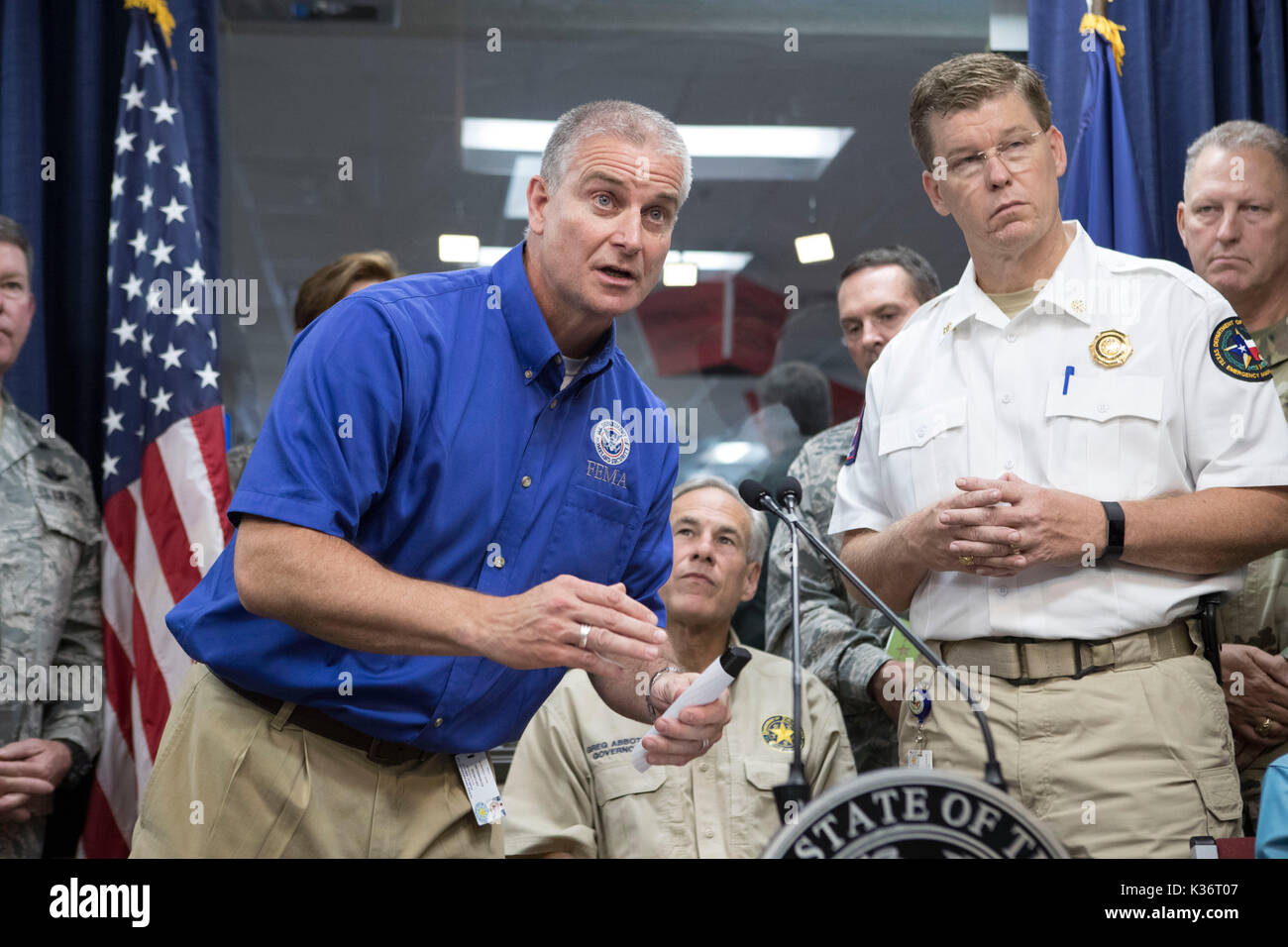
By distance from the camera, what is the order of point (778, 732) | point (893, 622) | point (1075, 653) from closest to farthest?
point (893, 622), point (1075, 653), point (778, 732)

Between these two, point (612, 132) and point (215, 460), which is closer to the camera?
point (612, 132)

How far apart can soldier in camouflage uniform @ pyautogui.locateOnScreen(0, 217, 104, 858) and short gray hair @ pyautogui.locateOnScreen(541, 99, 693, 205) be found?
66.1 inches

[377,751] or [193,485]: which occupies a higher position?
[193,485]

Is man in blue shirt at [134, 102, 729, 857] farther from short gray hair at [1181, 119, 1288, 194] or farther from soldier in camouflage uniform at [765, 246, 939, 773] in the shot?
short gray hair at [1181, 119, 1288, 194]

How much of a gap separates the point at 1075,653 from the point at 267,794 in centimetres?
116

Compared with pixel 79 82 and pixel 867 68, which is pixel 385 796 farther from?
pixel 867 68

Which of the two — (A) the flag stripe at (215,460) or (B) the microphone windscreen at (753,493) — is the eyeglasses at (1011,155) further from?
(A) the flag stripe at (215,460)

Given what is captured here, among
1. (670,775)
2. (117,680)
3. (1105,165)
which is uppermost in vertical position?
(1105,165)

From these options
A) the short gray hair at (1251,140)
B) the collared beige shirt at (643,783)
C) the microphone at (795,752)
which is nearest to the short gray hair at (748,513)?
the collared beige shirt at (643,783)

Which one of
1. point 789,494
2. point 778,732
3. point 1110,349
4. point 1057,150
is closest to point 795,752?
point 789,494

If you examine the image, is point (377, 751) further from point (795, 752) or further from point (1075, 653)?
point (1075, 653)

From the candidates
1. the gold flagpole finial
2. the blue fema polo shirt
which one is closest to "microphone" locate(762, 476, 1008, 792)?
the blue fema polo shirt

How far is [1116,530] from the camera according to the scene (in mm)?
1717

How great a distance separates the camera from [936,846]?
987 mm
